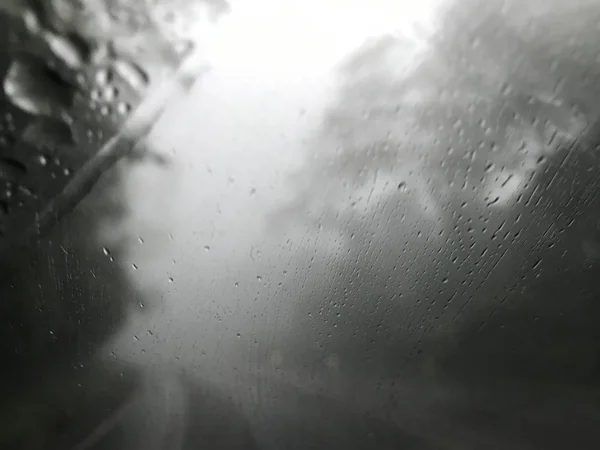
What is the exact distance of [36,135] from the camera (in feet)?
2.12

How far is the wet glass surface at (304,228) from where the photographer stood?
66 cm

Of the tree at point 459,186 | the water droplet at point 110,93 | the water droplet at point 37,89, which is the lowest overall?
the water droplet at point 37,89

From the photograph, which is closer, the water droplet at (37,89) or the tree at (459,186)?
the water droplet at (37,89)

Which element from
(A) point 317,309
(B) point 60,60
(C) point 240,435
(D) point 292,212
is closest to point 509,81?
(D) point 292,212

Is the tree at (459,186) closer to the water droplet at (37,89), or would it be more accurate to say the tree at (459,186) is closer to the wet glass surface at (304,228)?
the wet glass surface at (304,228)

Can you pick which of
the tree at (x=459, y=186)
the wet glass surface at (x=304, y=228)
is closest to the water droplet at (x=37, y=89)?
the wet glass surface at (x=304, y=228)

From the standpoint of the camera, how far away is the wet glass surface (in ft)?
2.17

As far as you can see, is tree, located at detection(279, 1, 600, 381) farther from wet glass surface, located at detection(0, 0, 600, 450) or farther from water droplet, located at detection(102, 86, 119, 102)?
water droplet, located at detection(102, 86, 119, 102)

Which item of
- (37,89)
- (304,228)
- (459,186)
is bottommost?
(37,89)

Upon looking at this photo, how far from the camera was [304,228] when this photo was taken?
0.87m

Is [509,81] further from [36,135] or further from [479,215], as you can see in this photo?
[36,135]

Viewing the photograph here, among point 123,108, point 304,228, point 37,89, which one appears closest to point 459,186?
point 304,228

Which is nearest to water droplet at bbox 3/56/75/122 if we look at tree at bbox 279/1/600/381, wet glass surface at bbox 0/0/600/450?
wet glass surface at bbox 0/0/600/450

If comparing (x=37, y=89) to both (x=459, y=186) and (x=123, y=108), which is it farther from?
(x=459, y=186)
